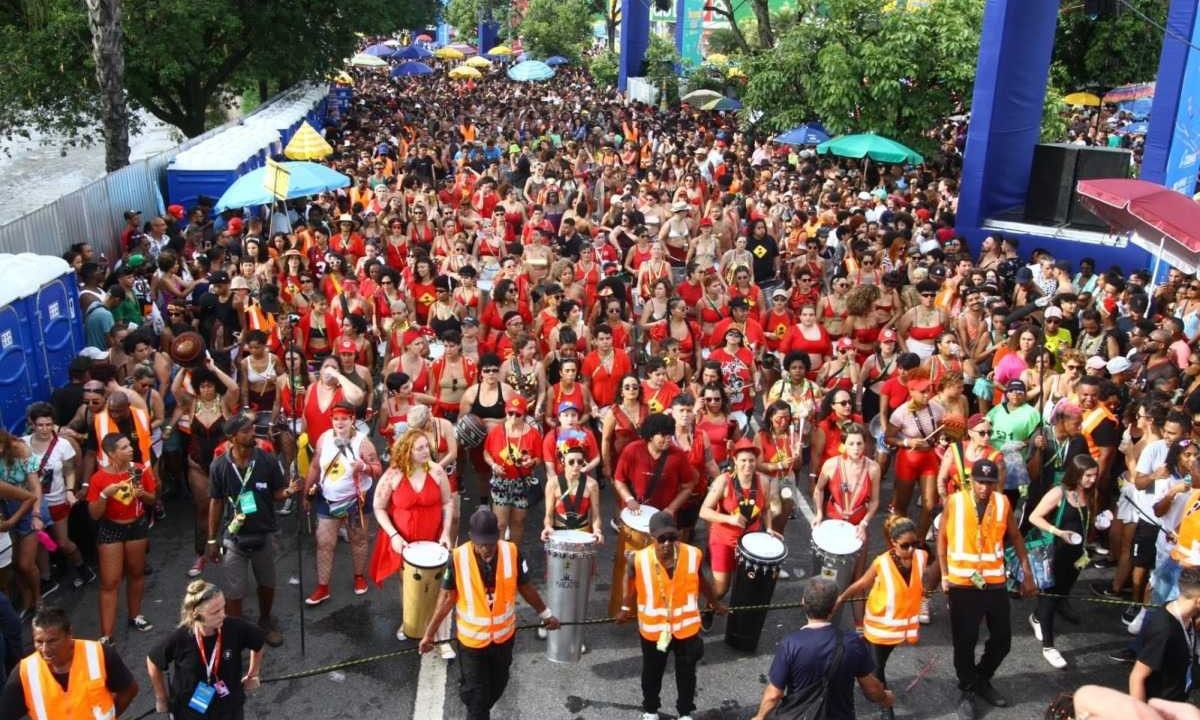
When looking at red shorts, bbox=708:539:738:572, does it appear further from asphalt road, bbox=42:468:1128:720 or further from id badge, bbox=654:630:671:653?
id badge, bbox=654:630:671:653

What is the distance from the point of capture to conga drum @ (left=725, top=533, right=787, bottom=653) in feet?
21.7

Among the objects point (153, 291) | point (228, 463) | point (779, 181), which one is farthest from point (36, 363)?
point (779, 181)

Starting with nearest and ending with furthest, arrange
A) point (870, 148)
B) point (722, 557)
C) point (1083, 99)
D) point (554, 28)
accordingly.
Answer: point (722, 557) → point (870, 148) → point (1083, 99) → point (554, 28)

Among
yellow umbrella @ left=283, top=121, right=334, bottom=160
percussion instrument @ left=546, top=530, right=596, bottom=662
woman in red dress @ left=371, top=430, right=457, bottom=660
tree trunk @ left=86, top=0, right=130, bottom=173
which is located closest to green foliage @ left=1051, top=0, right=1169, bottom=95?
yellow umbrella @ left=283, top=121, right=334, bottom=160

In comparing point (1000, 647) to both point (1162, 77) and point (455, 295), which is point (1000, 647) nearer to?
point (455, 295)

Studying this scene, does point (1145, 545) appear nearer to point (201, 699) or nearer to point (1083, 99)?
point (201, 699)

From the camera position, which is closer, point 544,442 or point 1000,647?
point 1000,647

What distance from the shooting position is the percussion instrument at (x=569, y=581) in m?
6.56

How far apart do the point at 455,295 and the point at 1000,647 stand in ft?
20.7

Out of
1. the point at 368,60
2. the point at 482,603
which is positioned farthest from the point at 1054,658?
the point at 368,60

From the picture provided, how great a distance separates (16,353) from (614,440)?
16.5 ft

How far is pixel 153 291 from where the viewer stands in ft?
36.9

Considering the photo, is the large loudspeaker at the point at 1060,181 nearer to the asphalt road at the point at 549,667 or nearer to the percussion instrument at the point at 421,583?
the asphalt road at the point at 549,667

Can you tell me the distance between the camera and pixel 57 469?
7.18 meters
